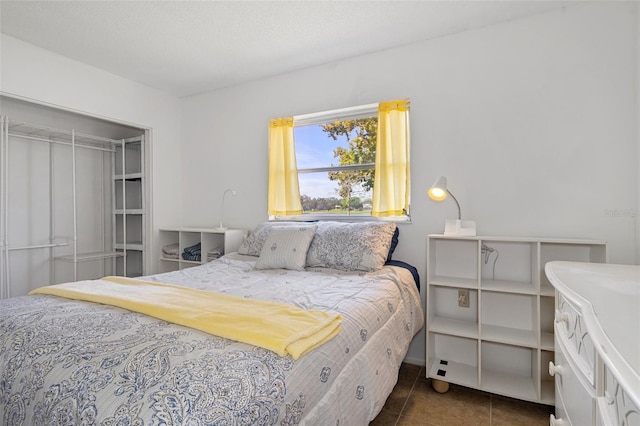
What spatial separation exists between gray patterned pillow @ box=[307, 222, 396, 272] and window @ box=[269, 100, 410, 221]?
316 millimetres

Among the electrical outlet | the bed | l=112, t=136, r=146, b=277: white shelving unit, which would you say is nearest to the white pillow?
the bed

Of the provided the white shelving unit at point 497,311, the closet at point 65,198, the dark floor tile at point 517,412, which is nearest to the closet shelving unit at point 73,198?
the closet at point 65,198

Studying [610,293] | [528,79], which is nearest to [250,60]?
[528,79]

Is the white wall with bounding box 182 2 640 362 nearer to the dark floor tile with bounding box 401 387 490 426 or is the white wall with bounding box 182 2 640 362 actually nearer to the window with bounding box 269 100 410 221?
the window with bounding box 269 100 410 221

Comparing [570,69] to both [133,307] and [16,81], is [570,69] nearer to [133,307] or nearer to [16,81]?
[133,307]

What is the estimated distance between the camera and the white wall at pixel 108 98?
8.16 ft

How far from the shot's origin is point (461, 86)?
2408 mm

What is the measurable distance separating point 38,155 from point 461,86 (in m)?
3.90

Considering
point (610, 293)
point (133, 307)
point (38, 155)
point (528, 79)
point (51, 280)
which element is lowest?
point (51, 280)

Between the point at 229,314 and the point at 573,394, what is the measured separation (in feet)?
3.77

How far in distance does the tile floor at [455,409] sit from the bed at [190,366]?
0.40 metres

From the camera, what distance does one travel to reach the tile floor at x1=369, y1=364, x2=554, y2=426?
1.80m

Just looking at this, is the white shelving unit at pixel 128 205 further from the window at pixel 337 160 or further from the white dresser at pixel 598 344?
the white dresser at pixel 598 344

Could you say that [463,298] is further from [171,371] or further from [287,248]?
[171,371]
